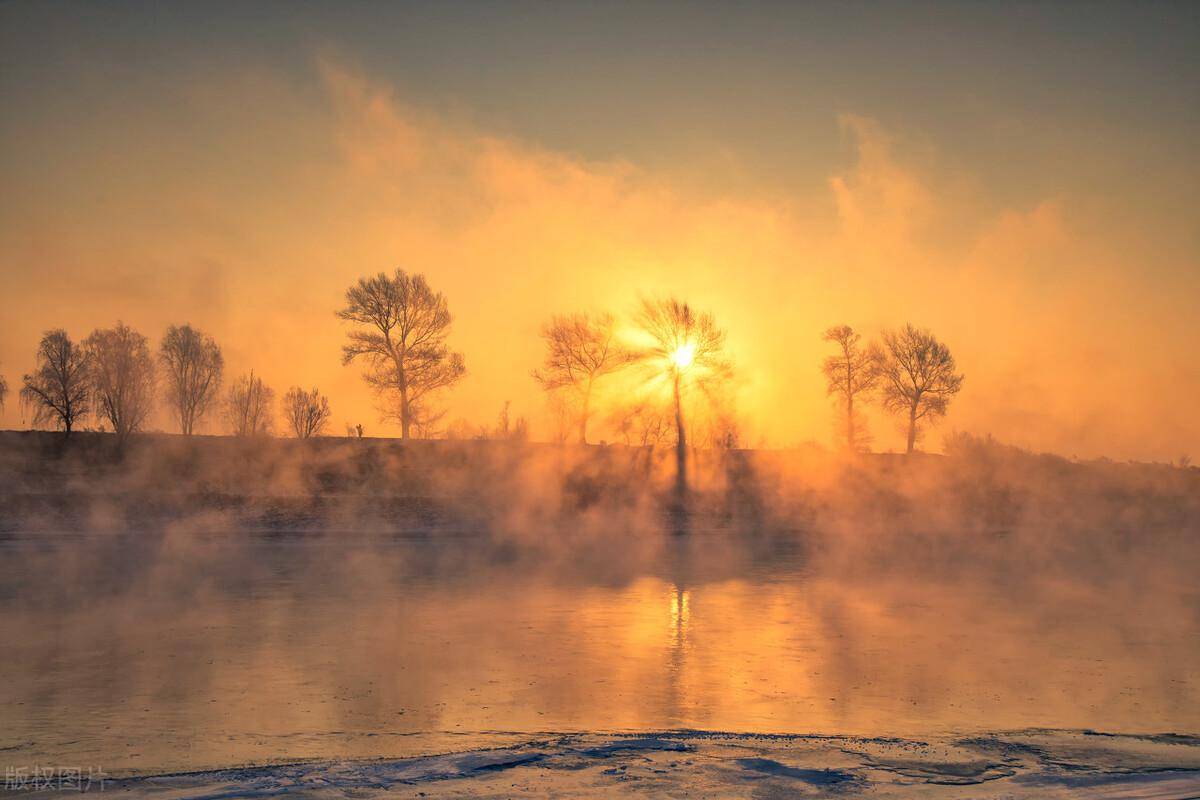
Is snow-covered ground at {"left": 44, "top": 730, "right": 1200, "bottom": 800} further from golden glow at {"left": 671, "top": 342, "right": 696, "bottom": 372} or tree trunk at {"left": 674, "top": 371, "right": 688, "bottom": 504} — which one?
golden glow at {"left": 671, "top": 342, "right": 696, "bottom": 372}

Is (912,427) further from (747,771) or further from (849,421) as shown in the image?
(747,771)

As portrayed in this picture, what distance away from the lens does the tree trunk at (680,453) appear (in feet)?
123

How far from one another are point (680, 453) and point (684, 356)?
Result: 547 cm

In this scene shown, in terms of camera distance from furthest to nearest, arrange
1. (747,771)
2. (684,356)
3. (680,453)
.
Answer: (684,356), (680,453), (747,771)

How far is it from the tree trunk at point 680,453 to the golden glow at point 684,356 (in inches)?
18.8

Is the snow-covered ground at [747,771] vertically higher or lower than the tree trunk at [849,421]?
lower

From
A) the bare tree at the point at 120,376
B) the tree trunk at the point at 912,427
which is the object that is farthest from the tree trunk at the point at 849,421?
the bare tree at the point at 120,376

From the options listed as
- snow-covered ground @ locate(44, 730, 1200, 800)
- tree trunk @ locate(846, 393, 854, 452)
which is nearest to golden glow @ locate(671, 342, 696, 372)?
tree trunk @ locate(846, 393, 854, 452)

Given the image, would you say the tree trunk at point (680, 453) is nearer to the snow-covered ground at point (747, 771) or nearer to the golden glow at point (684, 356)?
the golden glow at point (684, 356)

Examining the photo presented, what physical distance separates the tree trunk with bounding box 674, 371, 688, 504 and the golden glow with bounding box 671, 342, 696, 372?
0.48 m

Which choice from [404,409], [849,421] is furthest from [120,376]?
[849,421]

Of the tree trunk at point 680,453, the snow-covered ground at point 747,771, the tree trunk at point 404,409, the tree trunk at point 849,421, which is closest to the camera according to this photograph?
the snow-covered ground at point 747,771

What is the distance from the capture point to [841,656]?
1016 cm

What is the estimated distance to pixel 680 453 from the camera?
42688 millimetres
